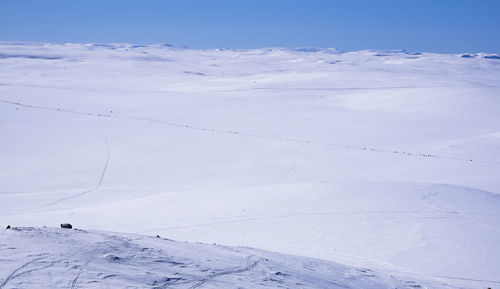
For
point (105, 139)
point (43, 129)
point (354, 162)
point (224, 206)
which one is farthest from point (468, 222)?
point (43, 129)

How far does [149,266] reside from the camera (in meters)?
7.40

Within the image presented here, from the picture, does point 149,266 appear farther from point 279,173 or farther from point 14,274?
point 279,173

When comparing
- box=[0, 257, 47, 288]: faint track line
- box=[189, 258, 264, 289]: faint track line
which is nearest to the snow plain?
box=[189, 258, 264, 289]: faint track line

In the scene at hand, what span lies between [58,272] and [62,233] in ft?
6.50

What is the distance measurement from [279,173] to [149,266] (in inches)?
571

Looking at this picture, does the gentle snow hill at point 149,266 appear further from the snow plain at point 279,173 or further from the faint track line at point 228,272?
the snow plain at point 279,173

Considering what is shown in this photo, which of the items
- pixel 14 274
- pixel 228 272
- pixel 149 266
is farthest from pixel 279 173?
pixel 14 274

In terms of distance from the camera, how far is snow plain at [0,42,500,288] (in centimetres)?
1255

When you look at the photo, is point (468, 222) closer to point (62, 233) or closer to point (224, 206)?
point (224, 206)

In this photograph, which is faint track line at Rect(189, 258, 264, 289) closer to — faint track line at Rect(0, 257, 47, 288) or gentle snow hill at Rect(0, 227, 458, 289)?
gentle snow hill at Rect(0, 227, 458, 289)

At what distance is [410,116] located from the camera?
120 ft

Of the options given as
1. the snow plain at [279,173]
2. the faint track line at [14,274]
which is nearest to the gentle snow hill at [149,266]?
the faint track line at [14,274]

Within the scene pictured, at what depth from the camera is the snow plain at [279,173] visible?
1255 cm

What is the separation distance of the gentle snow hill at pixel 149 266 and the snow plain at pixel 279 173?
2042mm
